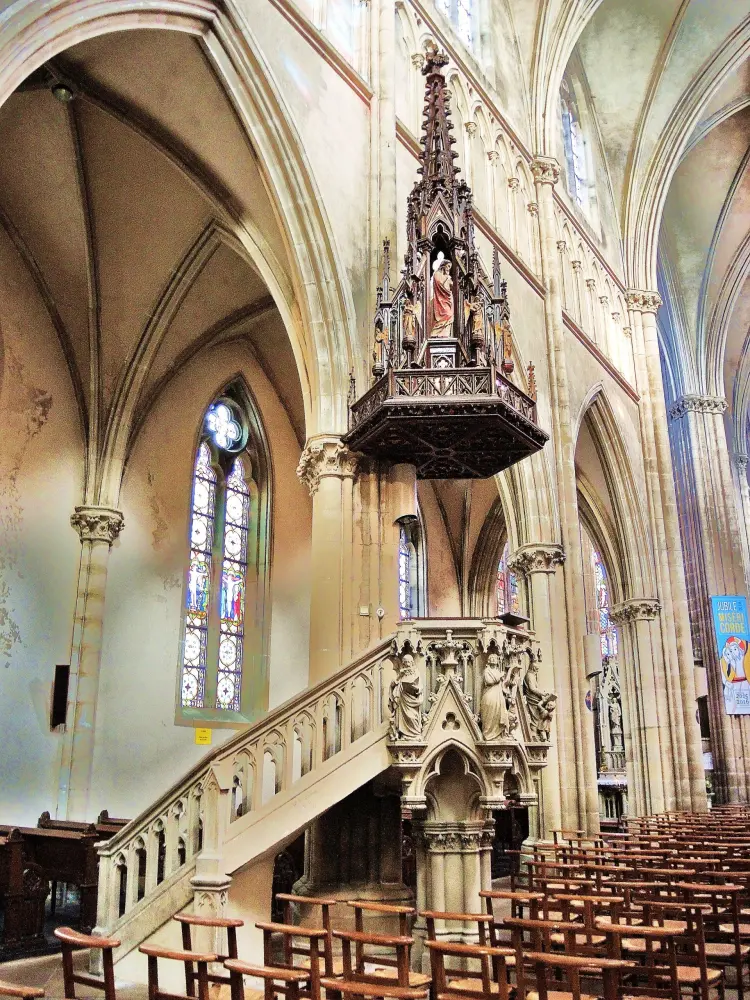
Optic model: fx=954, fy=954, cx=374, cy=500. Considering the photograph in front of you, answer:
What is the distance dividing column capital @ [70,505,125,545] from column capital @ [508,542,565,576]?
6.21m

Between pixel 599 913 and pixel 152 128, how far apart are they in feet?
31.2

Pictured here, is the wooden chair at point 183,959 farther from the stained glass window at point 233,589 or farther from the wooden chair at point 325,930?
the stained glass window at point 233,589

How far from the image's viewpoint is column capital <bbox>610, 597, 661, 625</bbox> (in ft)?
64.1

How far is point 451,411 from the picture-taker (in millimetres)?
9320

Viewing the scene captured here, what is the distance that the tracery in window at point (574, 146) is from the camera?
20578 mm

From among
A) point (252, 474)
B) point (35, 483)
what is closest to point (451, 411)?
point (35, 483)

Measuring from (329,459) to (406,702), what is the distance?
346 centimetres

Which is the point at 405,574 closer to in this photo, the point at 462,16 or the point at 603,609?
the point at 603,609

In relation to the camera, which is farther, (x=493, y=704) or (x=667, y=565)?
(x=667, y=565)

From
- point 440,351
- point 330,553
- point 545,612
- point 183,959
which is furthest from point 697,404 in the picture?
point 183,959

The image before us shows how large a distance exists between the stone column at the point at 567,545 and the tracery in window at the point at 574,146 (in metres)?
3.19

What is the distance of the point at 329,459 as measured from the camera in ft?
33.9

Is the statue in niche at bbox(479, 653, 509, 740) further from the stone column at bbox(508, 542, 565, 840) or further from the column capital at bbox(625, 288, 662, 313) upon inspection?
the column capital at bbox(625, 288, 662, 313)

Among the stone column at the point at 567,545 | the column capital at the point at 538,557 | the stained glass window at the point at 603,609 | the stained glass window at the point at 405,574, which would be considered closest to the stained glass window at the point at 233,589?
the stained glass window at the point at 405,574
